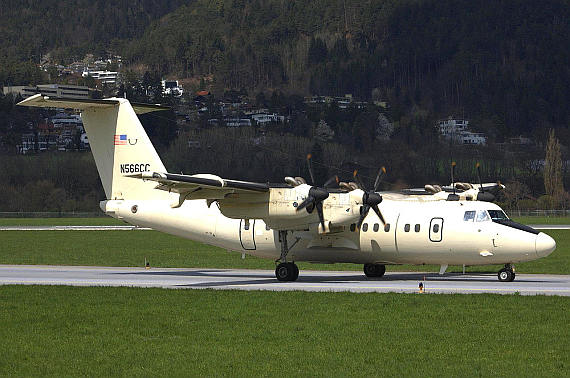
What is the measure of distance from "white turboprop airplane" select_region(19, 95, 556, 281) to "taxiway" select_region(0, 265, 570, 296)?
0.92m

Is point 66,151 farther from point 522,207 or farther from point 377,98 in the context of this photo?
point 377,98

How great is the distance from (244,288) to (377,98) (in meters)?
163

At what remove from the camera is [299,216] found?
97.9ft

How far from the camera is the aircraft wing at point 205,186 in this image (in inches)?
1090

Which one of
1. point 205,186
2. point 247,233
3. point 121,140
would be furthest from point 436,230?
point 121,140

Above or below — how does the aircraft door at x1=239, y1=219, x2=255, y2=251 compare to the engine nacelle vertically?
below

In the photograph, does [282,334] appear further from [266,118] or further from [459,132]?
[266,118]

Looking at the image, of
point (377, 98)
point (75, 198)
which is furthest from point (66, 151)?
point (377, 98)

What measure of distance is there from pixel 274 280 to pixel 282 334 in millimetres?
13083

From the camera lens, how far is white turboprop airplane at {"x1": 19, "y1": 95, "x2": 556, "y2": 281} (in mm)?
29031

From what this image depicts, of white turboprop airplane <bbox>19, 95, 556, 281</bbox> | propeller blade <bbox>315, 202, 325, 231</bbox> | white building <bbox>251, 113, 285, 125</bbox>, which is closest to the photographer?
white turboprop airplane <bbox>19, 95, 556, 281</bbox>

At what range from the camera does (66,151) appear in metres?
132

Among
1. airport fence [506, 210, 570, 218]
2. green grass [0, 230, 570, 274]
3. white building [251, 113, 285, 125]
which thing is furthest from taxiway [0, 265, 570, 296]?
white building [251, 113, 285, 125]

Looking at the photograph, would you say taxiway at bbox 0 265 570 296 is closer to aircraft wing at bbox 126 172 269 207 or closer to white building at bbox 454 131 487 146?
aircraft wing at bbox 126 172 269 207
